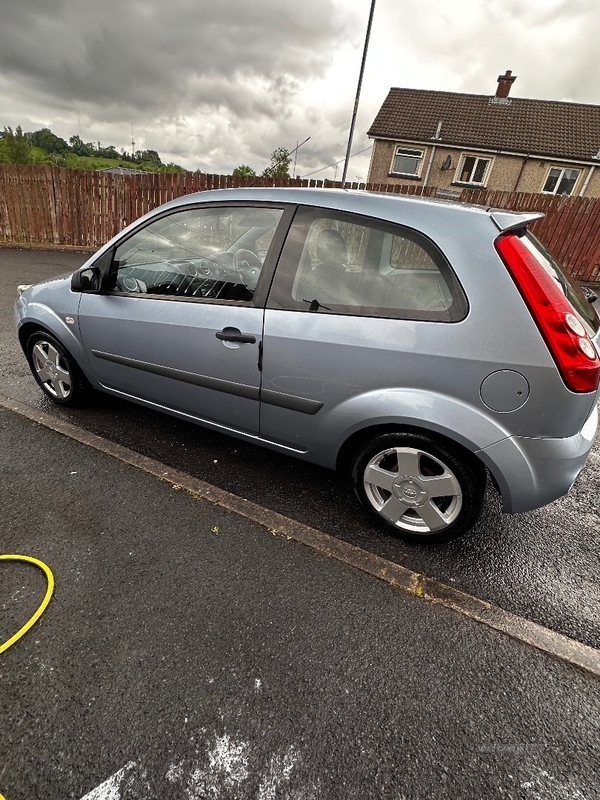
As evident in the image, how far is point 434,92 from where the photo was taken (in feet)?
73.1

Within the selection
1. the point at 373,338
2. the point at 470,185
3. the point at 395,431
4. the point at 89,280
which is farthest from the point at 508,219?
the point at 470,185

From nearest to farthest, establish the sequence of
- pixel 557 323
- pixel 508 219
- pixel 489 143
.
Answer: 1. pixel 557 323
2. pixel 508 219
3. pixel 489 143

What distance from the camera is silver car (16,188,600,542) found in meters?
1.71

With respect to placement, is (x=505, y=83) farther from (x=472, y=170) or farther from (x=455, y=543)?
(x=455, y=543)

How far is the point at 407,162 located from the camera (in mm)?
21562

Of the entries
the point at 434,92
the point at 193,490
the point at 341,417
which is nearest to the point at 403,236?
the point at 341,417

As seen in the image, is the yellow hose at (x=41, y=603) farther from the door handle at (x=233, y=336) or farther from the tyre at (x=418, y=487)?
the tyre at (x=418, y=487)

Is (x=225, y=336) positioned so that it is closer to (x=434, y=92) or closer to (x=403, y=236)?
(x=403, y=236)

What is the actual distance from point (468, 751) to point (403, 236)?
2.02 m

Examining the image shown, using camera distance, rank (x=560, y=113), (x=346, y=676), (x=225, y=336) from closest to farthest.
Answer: (x=346, y=676)
(x=225, y=336)
(x=560, y=113)

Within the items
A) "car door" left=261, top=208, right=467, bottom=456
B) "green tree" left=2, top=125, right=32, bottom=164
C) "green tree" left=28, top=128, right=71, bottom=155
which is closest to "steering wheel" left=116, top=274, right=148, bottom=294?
"car door" left=261, top=208, right=467, bottom=456

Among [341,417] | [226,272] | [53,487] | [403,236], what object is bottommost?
[53,487]

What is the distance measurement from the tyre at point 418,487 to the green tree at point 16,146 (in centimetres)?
8889

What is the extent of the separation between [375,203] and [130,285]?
1.67 m
